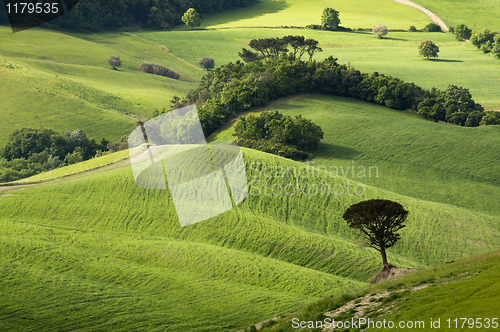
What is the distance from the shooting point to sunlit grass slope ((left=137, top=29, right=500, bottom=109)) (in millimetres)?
108375

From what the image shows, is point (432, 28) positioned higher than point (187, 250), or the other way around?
point (432, 28)

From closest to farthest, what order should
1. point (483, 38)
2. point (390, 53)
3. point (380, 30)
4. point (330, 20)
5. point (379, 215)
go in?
point (379, 215)
point (483, 38)
point (390, 53)
point (380, 30)
point (330, 20)

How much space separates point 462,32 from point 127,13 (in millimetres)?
118204

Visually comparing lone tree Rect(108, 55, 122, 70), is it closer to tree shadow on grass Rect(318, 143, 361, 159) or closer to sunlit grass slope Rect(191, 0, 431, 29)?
sunlit grass slope Rect(191, 0, 431, 29)

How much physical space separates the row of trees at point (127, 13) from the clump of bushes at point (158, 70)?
34.5 metres

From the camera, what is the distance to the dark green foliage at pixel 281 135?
69.0 metres

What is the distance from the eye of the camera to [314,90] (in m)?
95.2

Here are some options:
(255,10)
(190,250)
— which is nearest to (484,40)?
(255,10)

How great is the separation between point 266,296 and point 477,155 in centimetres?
5267

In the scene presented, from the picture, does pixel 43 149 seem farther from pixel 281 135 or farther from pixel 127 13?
pixel 127 13

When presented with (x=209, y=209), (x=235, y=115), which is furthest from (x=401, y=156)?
(x=209, y=209)

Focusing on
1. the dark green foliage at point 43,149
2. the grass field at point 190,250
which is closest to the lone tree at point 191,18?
the dark green foliage at point 43,149

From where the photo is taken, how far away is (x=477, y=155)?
66.5 meters

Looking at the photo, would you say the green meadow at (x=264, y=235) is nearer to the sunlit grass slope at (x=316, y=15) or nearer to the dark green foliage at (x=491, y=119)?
the dark green foliage at (x=491, y=119)
